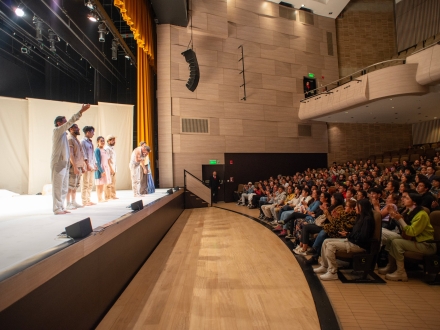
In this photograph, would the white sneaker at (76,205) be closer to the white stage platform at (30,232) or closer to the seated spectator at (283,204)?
the white stage platform at (30,232)

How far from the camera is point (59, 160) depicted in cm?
327

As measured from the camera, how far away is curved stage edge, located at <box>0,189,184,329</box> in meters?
1.23

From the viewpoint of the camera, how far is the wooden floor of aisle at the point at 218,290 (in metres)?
2.07

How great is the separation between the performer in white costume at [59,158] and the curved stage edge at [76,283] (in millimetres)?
1016

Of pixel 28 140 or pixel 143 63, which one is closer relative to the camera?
A: pixel 28 140

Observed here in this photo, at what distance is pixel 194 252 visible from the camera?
3.93 m

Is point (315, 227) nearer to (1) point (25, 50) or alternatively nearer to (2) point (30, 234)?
(2) point (30, 234)

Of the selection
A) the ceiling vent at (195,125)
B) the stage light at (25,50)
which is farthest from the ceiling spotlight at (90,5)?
the ceiling vent at (195,125)

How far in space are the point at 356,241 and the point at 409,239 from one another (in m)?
0.49

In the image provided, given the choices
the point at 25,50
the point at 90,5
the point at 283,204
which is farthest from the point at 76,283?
the point at 25,50

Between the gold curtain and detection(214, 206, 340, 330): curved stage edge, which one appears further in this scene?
the gold curtain

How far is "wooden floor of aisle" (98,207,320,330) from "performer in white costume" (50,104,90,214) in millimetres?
1373

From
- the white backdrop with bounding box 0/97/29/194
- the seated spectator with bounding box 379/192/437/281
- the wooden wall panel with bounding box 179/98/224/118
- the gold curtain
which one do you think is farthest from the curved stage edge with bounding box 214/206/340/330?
the wooden wall panel with bounding box 179/98/224/118

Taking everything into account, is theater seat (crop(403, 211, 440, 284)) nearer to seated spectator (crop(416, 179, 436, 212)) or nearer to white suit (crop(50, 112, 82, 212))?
seated spectator (crop(416, 179, 436, 212))
